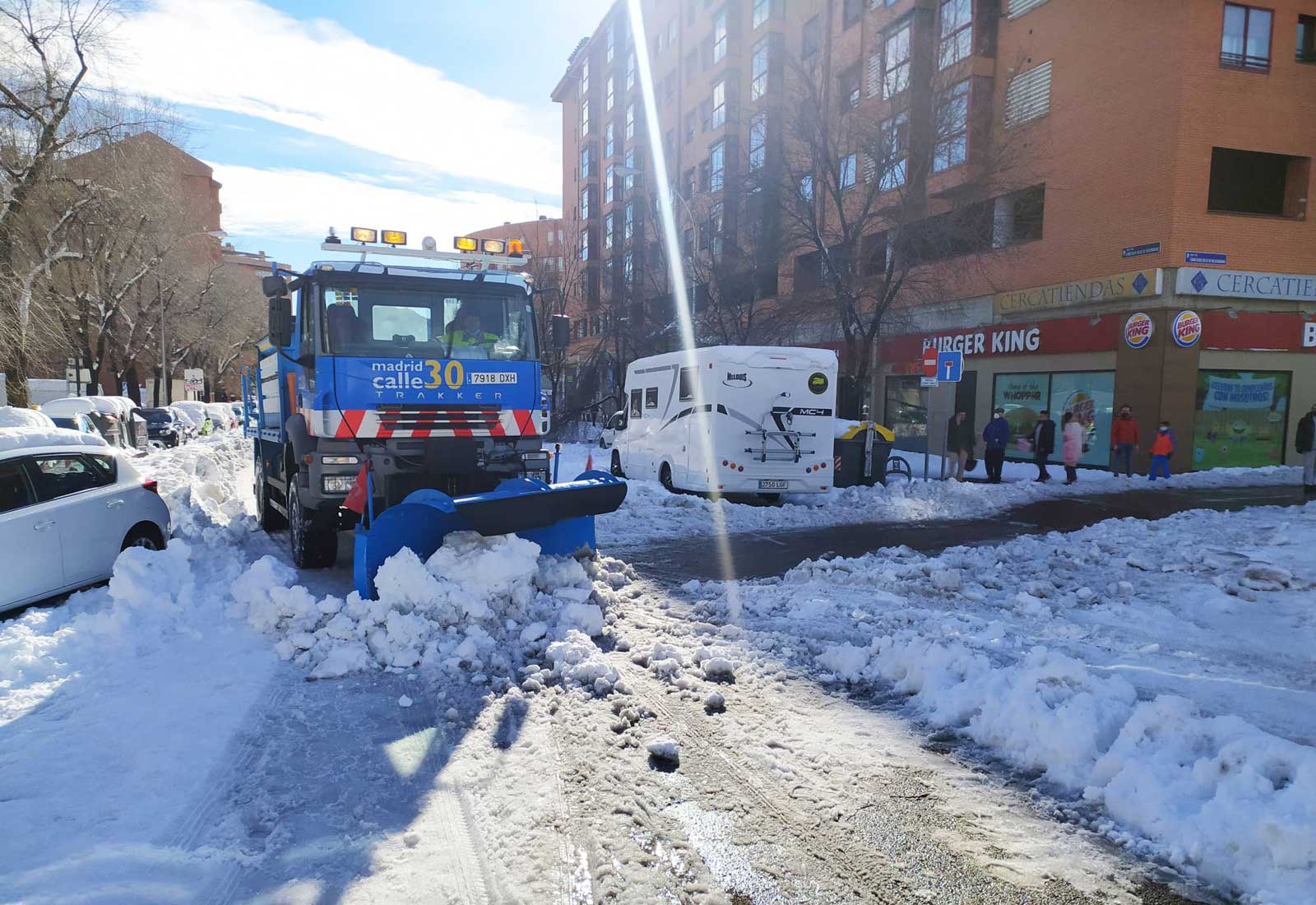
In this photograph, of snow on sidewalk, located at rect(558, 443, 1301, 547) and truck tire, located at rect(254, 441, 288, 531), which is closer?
truck tire, located at rect(254, 441, 288, 531)

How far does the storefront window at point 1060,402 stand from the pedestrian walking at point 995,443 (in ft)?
10.7

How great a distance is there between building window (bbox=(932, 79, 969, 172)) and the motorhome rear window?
11427 mm

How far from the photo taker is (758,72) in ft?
132

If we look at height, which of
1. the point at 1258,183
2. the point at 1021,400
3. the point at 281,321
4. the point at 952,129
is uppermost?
the point at 952,129

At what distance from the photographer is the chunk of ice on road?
4.32 metres

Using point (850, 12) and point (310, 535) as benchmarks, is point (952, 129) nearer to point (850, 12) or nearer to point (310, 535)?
point (850, 12)

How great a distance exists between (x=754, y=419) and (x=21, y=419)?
58.0 ft

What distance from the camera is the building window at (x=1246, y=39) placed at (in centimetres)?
2100

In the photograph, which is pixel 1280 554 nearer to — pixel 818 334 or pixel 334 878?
pixel 334 878

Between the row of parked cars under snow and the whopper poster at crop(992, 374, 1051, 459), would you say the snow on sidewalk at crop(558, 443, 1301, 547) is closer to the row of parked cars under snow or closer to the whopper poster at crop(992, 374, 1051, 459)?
the whopper poster at crop(992, 374, 1051, 459)

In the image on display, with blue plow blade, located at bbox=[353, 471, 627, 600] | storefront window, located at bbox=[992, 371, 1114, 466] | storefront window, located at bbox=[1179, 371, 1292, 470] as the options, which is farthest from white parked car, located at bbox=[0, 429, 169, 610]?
storefront window, located at bbox=[1179, 371, 1292, 470]

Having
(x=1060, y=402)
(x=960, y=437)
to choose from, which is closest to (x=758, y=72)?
(x=1060, y=402)

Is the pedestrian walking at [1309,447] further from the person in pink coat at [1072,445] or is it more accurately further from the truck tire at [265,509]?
the truck tire at [265,509]

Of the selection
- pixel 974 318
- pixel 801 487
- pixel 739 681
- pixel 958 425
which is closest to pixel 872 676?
pixel 739 681
